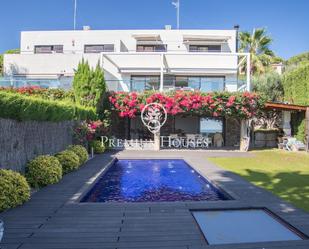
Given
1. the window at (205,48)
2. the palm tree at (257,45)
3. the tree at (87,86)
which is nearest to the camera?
the tree at (87,86)

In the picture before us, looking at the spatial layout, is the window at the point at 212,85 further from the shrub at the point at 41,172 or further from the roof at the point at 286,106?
the shrub at the point at 41,172

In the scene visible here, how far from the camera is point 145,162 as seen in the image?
16844 mm

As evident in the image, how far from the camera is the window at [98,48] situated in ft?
96.2

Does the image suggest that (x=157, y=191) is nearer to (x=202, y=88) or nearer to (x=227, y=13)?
(x=202, y=88)

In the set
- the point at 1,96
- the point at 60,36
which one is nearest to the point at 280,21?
the point at 60,36

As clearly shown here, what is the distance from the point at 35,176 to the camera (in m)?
9.15

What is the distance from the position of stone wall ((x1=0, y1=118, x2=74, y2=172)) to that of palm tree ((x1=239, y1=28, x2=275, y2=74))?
1064 inches

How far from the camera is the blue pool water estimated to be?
9.21m

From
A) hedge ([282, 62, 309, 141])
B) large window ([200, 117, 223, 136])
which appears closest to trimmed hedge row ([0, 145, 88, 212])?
large window ([200, 117, 223, 136])

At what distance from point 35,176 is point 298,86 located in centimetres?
2037

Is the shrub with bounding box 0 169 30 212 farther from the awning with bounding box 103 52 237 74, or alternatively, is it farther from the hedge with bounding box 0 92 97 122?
the awning with bounding box 103 52 237 74

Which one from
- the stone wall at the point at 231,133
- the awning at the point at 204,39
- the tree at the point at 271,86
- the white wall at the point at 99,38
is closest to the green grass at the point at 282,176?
the stone wall at the point at 231,133

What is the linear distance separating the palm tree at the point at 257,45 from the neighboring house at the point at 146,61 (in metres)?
7.27

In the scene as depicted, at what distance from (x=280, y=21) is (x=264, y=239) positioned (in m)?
25.6
